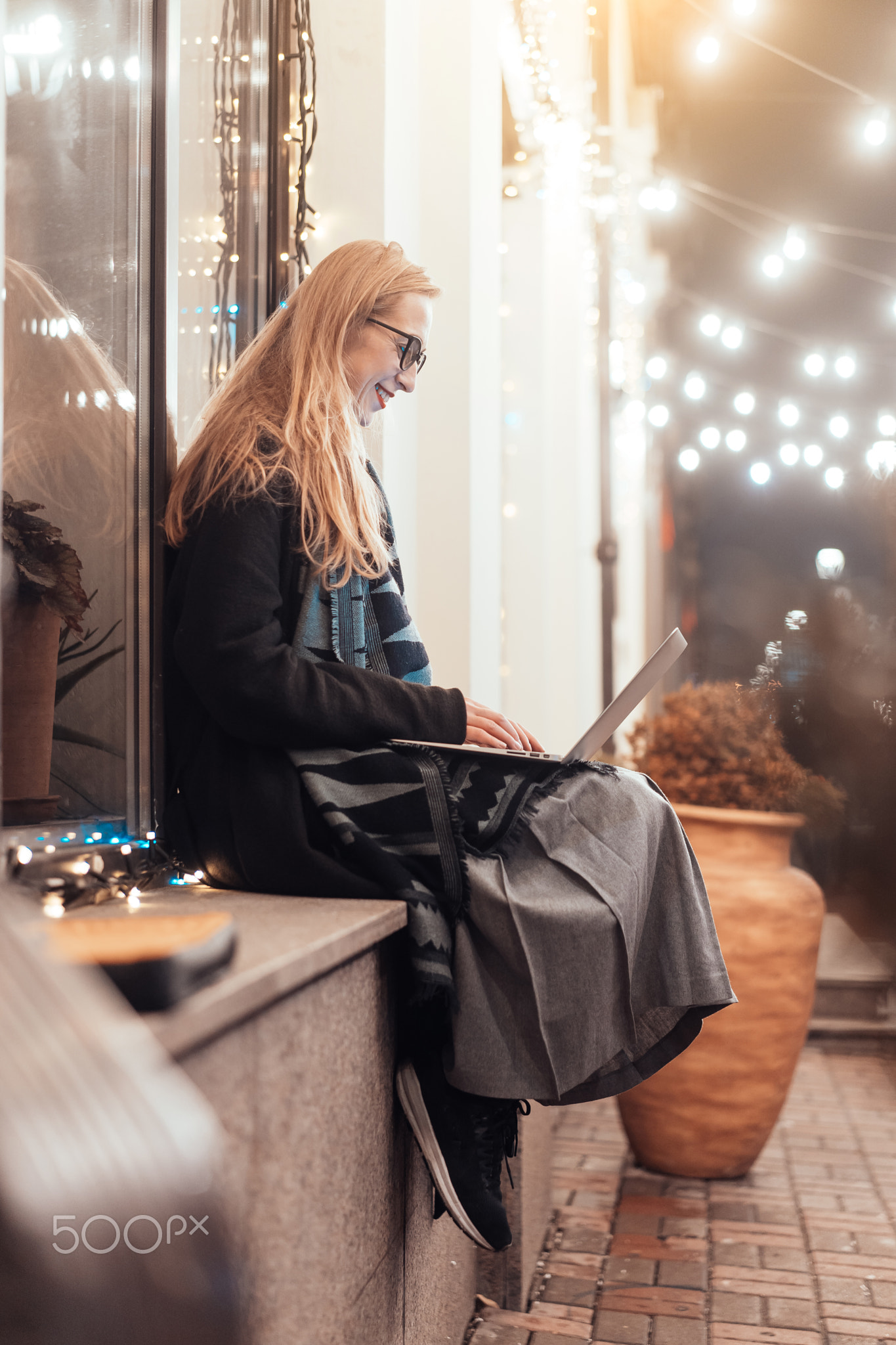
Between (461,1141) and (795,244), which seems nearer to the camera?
(461,1141)

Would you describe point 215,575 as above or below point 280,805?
above

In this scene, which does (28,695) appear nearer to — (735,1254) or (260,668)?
(260,668)

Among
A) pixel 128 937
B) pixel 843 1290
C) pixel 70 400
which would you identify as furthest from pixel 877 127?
pixel 128 937

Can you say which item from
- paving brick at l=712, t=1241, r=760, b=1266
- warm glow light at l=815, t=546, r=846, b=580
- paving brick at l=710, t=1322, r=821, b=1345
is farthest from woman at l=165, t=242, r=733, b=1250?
warm glow light at l=815, t=546, r=846, b=580

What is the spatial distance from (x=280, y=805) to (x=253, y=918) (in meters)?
0.21

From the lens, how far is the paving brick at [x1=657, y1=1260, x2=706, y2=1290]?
1930 millimetres

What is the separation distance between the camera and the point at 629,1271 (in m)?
1.98

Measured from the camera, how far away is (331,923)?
1123 millimetres

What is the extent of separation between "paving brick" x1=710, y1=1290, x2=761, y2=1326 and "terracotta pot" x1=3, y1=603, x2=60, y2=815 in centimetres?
144

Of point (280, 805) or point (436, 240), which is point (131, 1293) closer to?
point (280, 805)

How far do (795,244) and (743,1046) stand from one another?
2.89m

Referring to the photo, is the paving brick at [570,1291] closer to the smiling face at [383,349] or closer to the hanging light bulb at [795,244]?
the smiling face at [383,349]

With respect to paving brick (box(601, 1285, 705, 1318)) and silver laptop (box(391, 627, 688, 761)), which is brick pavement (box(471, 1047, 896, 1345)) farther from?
silver laptop (box(391, 627, 688, 761))

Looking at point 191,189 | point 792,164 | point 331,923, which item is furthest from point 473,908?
point 792,164
